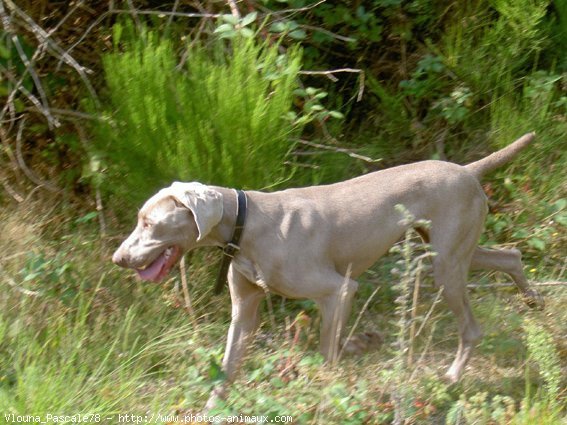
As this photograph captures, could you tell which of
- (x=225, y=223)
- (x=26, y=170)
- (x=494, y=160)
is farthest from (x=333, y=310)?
(x=26, y=170)

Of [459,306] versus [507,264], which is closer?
[459,306]

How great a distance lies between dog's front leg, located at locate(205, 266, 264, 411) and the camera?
4.32 m

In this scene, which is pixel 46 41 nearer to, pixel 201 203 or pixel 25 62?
pixel 25 62

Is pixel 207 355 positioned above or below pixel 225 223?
below

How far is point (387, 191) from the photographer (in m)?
4.45

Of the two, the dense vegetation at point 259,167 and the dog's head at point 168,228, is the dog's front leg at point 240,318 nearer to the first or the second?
the dense vegetation at point 259,167

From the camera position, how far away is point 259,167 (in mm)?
4816

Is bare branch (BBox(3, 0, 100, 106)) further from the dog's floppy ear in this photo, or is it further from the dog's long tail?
the dog's long tail

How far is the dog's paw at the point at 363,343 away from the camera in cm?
453

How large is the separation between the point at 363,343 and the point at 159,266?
110cm

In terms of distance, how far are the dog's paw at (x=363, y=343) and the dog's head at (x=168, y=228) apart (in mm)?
913

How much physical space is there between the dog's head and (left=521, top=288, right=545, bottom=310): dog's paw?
70.2 inches

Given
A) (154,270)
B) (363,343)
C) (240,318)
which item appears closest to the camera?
(154,270)

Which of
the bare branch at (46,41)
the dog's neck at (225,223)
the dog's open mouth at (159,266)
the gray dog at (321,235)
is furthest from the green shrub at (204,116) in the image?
the dog's open mouth at (159,266)
